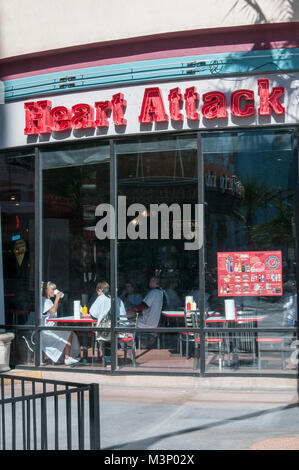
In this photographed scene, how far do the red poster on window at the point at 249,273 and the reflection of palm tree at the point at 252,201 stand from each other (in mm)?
291

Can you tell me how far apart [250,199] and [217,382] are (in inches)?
128

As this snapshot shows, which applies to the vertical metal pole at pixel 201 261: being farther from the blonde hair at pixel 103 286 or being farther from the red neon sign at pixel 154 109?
the blonde hair at pixel 103 286

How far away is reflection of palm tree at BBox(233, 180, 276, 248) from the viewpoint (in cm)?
1128

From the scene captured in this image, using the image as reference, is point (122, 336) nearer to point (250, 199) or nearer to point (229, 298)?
point (229, 298)

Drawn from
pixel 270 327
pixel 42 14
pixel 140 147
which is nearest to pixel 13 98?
pixel 42 14

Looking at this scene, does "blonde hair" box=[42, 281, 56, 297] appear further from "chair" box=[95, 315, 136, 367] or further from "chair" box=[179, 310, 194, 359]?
"chair" box=[179, 310, 194, 359]

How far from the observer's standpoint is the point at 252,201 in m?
11.3

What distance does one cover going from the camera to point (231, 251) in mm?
11383

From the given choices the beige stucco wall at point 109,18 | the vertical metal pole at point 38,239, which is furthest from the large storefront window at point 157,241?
the beige stucco wall at point 109,18

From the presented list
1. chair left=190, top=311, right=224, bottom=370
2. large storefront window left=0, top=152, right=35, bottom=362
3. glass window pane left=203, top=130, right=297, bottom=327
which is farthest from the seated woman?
glass window pane left=203, top=130, right=297, bottom=327

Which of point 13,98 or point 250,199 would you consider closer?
point 250,199

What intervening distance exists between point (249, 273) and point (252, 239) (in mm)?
610

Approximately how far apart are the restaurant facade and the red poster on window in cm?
2

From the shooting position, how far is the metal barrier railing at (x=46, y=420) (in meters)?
4.96
